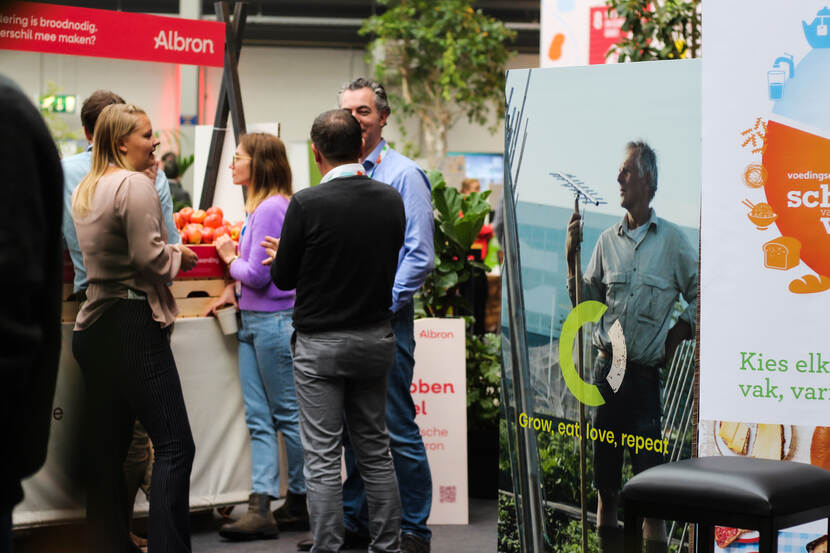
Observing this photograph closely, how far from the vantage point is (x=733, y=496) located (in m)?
1.93

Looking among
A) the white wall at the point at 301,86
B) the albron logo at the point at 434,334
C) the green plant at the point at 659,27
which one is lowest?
the albron logo at the point at 434,334

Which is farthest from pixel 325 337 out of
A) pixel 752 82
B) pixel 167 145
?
pixel 167 145

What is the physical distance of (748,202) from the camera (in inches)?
102

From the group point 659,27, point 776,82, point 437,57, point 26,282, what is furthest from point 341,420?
point 437,57

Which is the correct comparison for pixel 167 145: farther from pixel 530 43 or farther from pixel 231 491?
pixel 530 43

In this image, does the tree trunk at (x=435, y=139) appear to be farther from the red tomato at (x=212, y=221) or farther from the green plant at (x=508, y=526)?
the green plant at (x=508, y=526)

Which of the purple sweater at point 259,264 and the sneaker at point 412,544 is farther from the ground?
the purple sweater at point 259,264

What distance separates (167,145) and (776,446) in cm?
885

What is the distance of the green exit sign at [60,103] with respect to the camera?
13054 millimetres

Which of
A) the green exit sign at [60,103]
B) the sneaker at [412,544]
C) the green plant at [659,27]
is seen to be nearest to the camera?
the sneaker at [412,544]

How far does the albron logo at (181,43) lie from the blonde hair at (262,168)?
718mm

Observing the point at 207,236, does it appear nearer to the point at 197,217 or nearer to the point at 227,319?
the point at 197,217

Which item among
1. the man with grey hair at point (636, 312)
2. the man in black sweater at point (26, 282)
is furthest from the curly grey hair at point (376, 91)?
the man in black sweater at point (26, 282)

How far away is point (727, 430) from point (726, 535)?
11.2 inches
